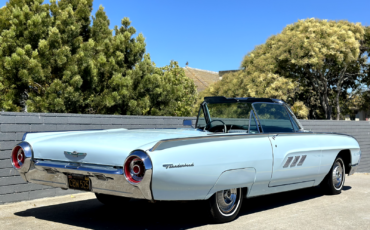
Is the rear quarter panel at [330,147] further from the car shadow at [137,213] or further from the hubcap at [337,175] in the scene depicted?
the car shadow at [137,213]

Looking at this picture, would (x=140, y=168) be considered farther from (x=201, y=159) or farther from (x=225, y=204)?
(x=225, y=204)

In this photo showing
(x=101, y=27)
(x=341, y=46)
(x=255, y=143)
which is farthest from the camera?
(x=341, y=46)

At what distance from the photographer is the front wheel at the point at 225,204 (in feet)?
15.5

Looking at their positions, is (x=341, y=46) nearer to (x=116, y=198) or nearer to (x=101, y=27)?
(x=101, y=27)

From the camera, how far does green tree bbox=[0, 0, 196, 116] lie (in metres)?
15.6

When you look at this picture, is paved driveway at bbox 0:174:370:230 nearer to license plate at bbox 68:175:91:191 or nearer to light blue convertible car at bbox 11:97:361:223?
light blue convertible car at bbox 11:97:361:223

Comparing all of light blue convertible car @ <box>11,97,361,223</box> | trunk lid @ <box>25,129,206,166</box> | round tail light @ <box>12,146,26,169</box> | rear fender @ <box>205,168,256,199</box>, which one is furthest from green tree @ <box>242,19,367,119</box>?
round tail light @ <box>12,146,26,169</box>

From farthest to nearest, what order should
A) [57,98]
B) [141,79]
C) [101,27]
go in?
[101,27] < [141,79] < [57,98]

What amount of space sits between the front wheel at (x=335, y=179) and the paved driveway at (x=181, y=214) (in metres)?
0.14

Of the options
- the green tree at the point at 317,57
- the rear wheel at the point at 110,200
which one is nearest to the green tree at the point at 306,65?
the green tree at the point at 317,57

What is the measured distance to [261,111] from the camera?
5832 millimetres

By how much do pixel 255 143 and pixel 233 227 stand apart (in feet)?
3.41

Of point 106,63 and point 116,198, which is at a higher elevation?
point 106,63

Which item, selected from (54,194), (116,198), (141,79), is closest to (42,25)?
(141,79)
